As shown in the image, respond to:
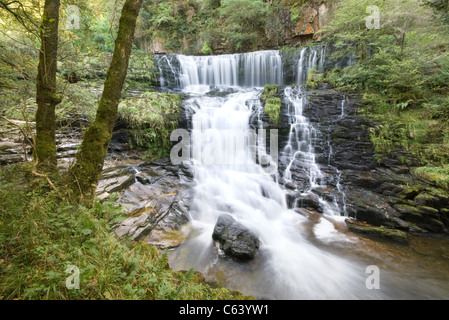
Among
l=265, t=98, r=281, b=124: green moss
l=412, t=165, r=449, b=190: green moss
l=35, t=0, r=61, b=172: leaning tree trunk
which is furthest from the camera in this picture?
l=265, t=98, r=281, b=124: green moss

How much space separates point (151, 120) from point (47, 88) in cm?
545

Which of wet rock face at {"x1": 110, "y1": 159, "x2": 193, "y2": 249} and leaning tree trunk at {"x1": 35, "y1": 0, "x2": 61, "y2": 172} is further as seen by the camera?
wet rock face at {"x1": 110, "y1": 159, "x2": 193, "y2": 249}

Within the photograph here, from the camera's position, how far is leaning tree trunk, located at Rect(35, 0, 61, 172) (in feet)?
9.30

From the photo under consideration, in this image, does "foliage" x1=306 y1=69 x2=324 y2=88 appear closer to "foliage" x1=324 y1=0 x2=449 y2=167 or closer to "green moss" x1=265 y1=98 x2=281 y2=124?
A: "foliage" x1=324 y1=0 x2=449 y2=167

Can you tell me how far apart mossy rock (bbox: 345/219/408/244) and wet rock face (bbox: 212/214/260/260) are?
2.99 meters

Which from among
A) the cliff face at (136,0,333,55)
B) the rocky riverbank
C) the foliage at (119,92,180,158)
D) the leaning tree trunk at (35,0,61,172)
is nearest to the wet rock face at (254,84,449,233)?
the rocky riverbank

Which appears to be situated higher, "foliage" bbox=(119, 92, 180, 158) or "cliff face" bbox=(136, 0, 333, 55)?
"cliff face" bbox=(136, 0, 333, 55)

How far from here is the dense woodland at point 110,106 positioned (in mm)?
2273

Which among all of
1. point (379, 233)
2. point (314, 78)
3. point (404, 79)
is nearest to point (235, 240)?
point (379, 233)

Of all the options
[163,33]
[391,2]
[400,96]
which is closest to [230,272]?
[400,96]

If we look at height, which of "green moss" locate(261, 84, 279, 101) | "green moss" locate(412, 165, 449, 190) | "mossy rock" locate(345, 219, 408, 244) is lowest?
"mossy rock" locate(345, 219, 408, 244)

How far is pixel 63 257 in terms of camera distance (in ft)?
7.07

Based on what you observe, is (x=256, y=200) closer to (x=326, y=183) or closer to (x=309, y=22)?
(x=326, y=183)

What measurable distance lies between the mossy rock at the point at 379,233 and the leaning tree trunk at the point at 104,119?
646 cm
